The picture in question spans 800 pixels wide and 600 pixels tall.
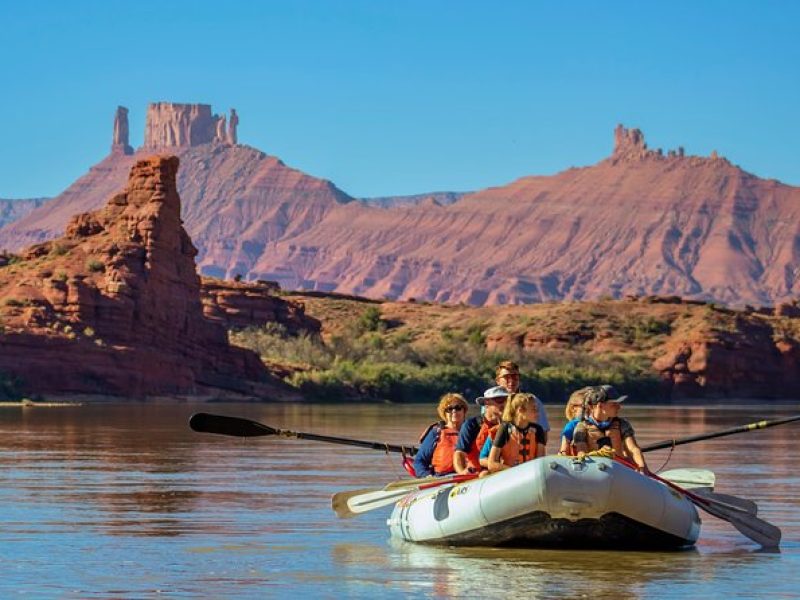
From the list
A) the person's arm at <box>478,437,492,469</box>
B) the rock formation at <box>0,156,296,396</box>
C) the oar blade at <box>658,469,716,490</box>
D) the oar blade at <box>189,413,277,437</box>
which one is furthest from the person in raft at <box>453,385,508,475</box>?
the rock formation at <box>0,156,296,396</box>

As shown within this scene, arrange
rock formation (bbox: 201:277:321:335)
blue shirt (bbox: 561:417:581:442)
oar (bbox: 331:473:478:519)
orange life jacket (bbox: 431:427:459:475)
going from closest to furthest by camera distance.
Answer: blue shirt (bbox: 561:417:581:442)
orange life jacket (bbox: 431:427:459:475)
oar (bbox: 331:473:478:519)
rock formation (bbox: 201:277:321:335)

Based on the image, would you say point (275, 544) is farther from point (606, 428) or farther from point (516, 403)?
point (606, 428)

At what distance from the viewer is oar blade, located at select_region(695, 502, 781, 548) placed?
18.5 metres

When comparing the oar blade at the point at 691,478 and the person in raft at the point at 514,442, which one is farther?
the oar blade at the point at 691,478

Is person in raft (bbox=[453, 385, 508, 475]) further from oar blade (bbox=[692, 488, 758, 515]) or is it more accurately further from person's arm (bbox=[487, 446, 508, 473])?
oar blade (bbox=[692, 488, 758, 515])

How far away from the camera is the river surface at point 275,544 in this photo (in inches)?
608

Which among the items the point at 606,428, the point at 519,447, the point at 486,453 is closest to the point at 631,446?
the point at 606,428

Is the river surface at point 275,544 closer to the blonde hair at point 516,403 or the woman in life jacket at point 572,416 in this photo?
the woman in life jacket at point 572,416

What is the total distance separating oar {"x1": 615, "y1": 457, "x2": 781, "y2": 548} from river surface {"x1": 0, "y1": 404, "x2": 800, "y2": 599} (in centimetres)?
18

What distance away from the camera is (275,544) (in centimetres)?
1875

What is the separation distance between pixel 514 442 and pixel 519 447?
0.07m

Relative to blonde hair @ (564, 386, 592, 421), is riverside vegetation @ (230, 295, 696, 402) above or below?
above

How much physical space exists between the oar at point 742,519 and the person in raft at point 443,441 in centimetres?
209

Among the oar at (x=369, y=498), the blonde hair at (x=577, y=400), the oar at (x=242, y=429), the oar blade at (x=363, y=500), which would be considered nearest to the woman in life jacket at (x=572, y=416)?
the blonde hair at (x=577, y=400)
